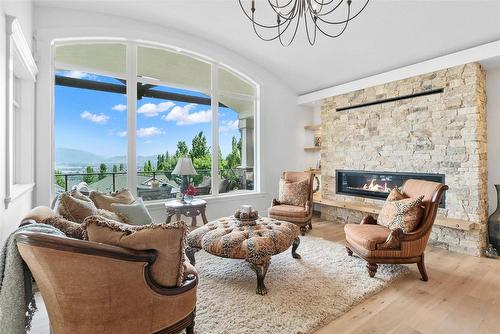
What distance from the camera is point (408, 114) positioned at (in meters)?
4.21

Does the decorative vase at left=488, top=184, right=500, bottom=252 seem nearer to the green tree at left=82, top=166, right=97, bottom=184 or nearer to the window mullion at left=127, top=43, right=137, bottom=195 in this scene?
the window mullion at left=127, top=43, right=137, bottom=195

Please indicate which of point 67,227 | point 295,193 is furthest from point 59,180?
point 295,193

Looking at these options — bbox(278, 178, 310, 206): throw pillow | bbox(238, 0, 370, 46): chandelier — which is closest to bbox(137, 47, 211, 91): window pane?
bbox(238, 0, 370, 46): chandelier

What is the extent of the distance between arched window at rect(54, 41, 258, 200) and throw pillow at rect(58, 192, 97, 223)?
1.94 m

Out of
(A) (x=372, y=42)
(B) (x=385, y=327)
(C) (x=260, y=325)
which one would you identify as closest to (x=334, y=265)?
(B) (x=385, y=327)

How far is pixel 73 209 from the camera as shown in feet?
6.93

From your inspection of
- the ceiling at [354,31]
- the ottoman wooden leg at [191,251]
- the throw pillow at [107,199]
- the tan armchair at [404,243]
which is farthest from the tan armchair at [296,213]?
the throw pillow at [107,199]

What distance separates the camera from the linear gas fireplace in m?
4.25

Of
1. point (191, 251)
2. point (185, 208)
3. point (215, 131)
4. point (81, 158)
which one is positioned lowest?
point (191, 251)

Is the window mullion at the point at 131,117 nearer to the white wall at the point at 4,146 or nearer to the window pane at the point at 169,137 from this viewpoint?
the window pane at the point at 169,137

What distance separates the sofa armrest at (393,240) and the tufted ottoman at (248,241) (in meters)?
0.90

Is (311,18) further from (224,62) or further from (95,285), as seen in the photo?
(95,285)

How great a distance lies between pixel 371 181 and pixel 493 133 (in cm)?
180

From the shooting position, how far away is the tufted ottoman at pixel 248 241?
2340 mm
